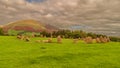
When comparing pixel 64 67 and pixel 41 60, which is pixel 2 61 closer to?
pixel 41 60

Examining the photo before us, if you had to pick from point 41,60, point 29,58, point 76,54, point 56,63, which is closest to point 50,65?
point 56,63

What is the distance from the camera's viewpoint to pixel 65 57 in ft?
89.7

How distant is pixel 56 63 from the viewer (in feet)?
79.6

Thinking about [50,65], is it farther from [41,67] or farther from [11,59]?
[11,59]

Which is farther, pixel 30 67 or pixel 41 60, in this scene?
pixel 41 60

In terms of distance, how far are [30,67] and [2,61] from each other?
4.52 m

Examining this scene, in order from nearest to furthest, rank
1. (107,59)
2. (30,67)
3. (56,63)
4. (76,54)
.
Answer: (30,67) → (56,63) → (107,59) → (76,54)

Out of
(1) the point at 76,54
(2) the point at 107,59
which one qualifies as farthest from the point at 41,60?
(2) the point at 107,59

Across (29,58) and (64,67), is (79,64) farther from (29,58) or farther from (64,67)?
(29,58)

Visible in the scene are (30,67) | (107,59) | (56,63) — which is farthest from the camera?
(107,59)

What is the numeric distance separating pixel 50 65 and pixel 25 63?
3082 millimetres

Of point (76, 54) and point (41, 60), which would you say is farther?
point (76, 54)

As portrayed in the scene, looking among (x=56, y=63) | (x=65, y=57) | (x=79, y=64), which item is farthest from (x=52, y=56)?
(x=79, y=64)

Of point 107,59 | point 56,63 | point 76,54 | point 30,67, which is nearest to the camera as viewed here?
point 30,67
